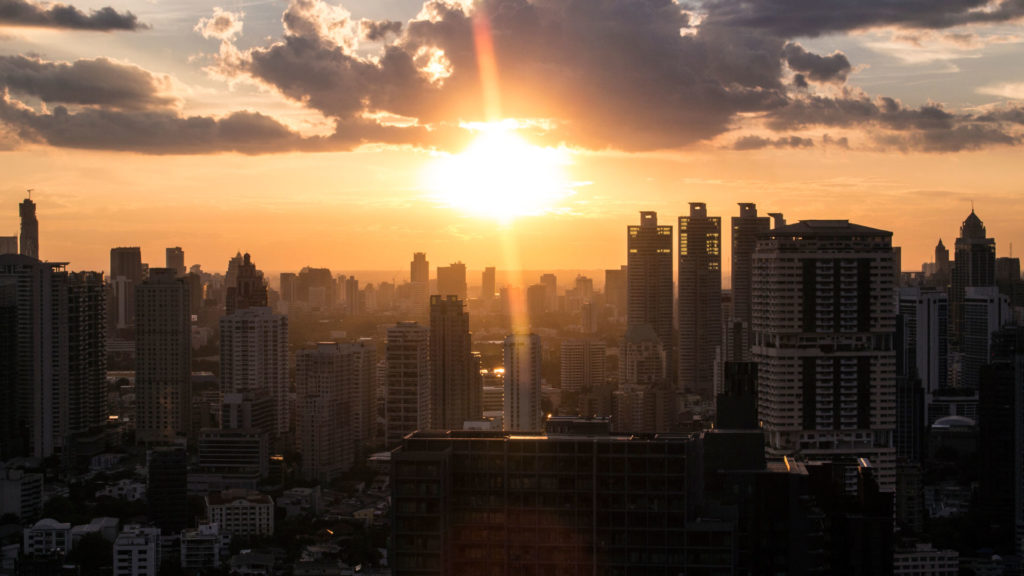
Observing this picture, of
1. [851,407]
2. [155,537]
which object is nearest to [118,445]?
[155,537]

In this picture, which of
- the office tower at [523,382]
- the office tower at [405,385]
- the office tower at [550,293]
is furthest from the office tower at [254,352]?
the office tower at [550,293]

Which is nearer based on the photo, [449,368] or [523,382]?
[523,382]

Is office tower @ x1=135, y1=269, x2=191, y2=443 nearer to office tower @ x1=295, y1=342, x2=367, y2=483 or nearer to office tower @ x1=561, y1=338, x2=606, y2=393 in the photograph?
office tower @ x1=295, y1=342, x2=367, y2=483

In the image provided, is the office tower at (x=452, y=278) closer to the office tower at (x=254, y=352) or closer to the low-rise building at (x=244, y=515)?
the office tower at (x=254, y=352)

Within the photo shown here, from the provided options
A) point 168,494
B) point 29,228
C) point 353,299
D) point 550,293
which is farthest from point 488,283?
point 168,494

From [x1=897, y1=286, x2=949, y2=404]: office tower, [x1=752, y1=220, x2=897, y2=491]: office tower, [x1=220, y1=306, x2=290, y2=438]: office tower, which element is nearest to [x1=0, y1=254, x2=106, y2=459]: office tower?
[x1=220, y1=306, x2=290, y2=438]: office tower

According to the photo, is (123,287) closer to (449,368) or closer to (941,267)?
(449,368)

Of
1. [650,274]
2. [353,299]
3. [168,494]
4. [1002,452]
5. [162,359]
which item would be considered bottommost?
[168,494]

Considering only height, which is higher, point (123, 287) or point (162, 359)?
point (123, 287)
